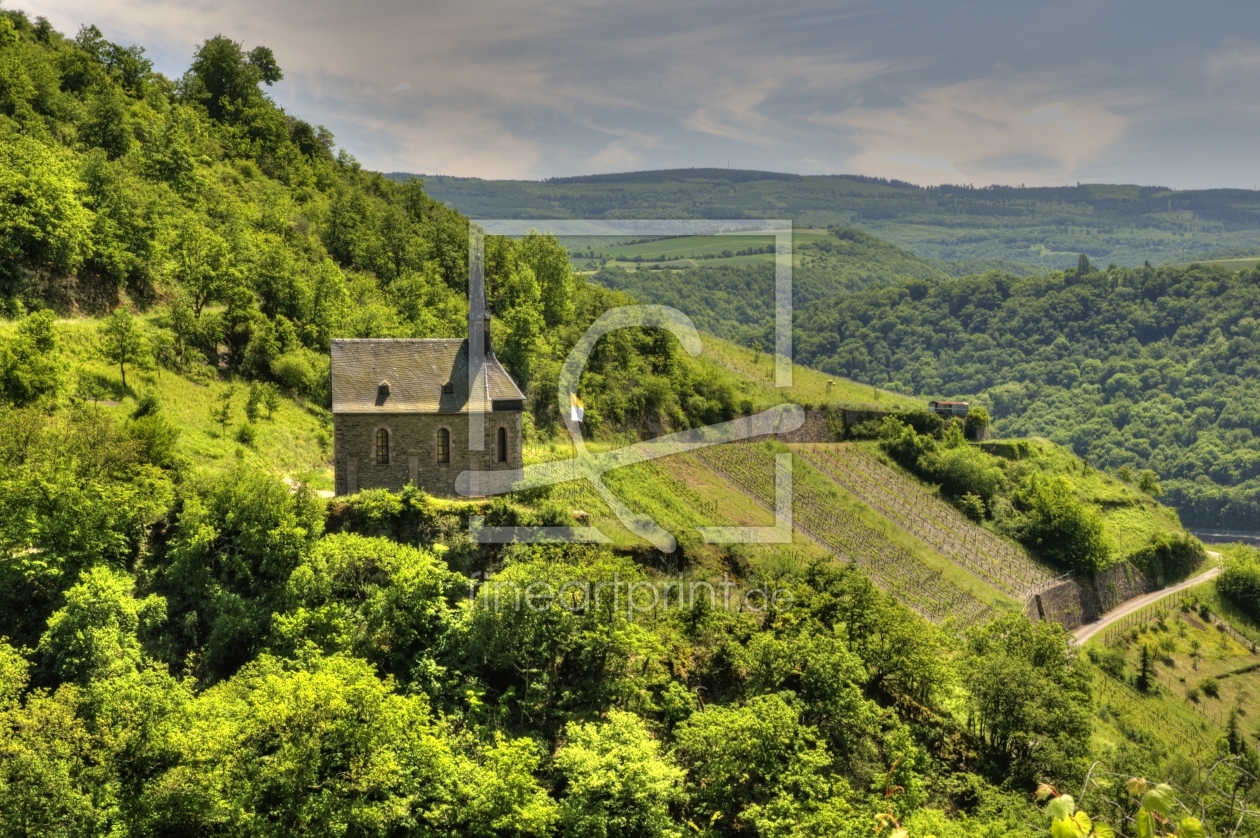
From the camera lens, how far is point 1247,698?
7144 centimetres

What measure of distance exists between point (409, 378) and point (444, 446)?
10.4 ft

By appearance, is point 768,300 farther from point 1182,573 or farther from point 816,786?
point 816,786

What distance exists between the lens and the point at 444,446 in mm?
43156

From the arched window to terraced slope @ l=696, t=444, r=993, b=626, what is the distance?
25178mm

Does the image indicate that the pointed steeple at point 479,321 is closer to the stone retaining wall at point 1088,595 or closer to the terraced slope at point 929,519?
the terraced slope at point 929,519

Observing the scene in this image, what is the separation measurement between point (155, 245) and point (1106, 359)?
14397 centimetres

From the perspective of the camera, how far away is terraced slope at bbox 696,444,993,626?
207 ft

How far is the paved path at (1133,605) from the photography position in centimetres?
7626

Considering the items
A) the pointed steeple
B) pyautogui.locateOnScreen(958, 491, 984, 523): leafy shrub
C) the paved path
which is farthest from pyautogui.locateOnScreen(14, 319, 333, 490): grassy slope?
the paved path

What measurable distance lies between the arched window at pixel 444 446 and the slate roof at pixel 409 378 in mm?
990

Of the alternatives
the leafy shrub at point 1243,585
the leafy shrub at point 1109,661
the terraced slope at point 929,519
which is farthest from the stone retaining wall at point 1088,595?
the leafy shrub at point 1243,585

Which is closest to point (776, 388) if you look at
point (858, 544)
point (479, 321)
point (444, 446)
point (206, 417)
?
point (858, 544)

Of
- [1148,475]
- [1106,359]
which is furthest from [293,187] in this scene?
[1106,359]

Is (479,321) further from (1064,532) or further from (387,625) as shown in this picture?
(1064,532)
